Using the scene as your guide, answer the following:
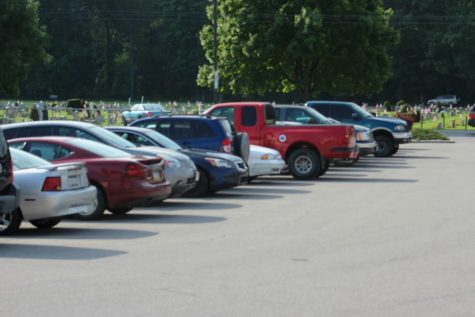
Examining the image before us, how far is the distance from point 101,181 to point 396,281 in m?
7.47

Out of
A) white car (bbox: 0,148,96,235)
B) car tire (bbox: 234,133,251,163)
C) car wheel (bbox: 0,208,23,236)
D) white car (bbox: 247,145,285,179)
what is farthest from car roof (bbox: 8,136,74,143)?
white car (bbox: 247,145,285,179)

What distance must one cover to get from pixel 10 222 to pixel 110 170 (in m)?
2.55

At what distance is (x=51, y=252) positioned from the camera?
13.0 m

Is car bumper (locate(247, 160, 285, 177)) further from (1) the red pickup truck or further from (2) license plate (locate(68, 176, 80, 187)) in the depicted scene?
(2) license plate (locate(68, 176, 80, 187))

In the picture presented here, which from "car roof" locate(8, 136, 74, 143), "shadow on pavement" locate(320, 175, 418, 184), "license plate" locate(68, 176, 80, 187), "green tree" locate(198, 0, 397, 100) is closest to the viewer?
"license plate" locate(68, 176, 80, 187)

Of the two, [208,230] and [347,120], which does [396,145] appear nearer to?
[347,120]

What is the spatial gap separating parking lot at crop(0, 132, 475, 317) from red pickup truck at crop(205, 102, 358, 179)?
562cm

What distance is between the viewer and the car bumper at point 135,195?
16984mm

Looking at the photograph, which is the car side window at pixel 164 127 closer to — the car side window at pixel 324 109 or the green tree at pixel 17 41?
the car side window at pixel 324 109

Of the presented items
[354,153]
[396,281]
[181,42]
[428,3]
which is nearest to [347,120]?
[354,153]

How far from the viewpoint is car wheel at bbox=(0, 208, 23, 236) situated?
48.5 ft

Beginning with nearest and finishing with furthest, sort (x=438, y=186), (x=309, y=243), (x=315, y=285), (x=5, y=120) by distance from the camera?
1. (x=315, y=285)
2. (x=309, y=243)
3. (x=438, y=186)
4. (x=5, y=120)

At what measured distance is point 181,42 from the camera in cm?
11150

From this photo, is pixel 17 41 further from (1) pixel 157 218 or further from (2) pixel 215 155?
(1) pixel 157 218
